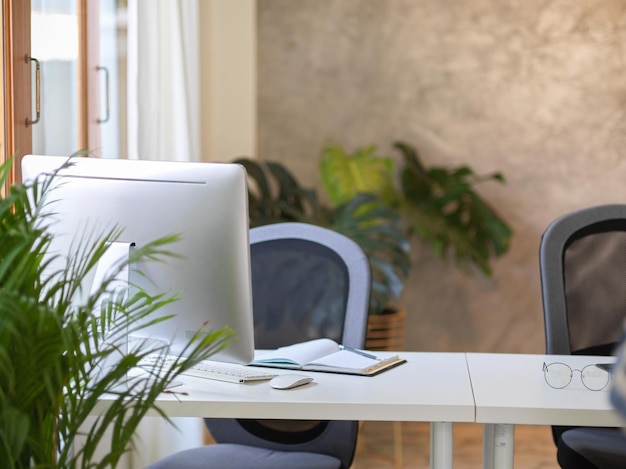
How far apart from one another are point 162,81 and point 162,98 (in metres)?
0.07

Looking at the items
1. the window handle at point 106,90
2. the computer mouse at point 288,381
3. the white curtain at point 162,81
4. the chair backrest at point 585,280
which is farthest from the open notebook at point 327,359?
the window handle at point 106,90

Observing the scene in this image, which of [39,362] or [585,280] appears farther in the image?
[585,280]

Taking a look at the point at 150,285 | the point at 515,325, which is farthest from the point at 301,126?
the point at 150,285

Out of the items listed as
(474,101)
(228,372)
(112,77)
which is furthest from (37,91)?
(474,101)

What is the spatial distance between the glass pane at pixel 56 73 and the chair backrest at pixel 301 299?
88 centimetres

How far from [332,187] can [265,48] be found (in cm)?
87

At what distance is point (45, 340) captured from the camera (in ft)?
4.87

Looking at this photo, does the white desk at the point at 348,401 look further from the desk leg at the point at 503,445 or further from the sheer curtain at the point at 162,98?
the sheer curtain at the point at 162,98

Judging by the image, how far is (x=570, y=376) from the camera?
2125 mm

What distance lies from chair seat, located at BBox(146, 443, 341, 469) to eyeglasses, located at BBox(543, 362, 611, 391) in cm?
58

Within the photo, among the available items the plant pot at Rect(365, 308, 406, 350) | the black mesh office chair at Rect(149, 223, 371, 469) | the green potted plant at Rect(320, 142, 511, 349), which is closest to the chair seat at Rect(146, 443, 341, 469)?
the black mesh office chair at Rect(149, 223, 371, 469)

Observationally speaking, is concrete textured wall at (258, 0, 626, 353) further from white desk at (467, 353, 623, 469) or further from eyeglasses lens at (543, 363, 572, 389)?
eyeglasses lens at (543, 363, 572, 389)

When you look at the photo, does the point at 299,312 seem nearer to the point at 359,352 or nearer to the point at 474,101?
the point at 359,352

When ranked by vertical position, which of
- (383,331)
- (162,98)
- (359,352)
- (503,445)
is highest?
(162,98)
